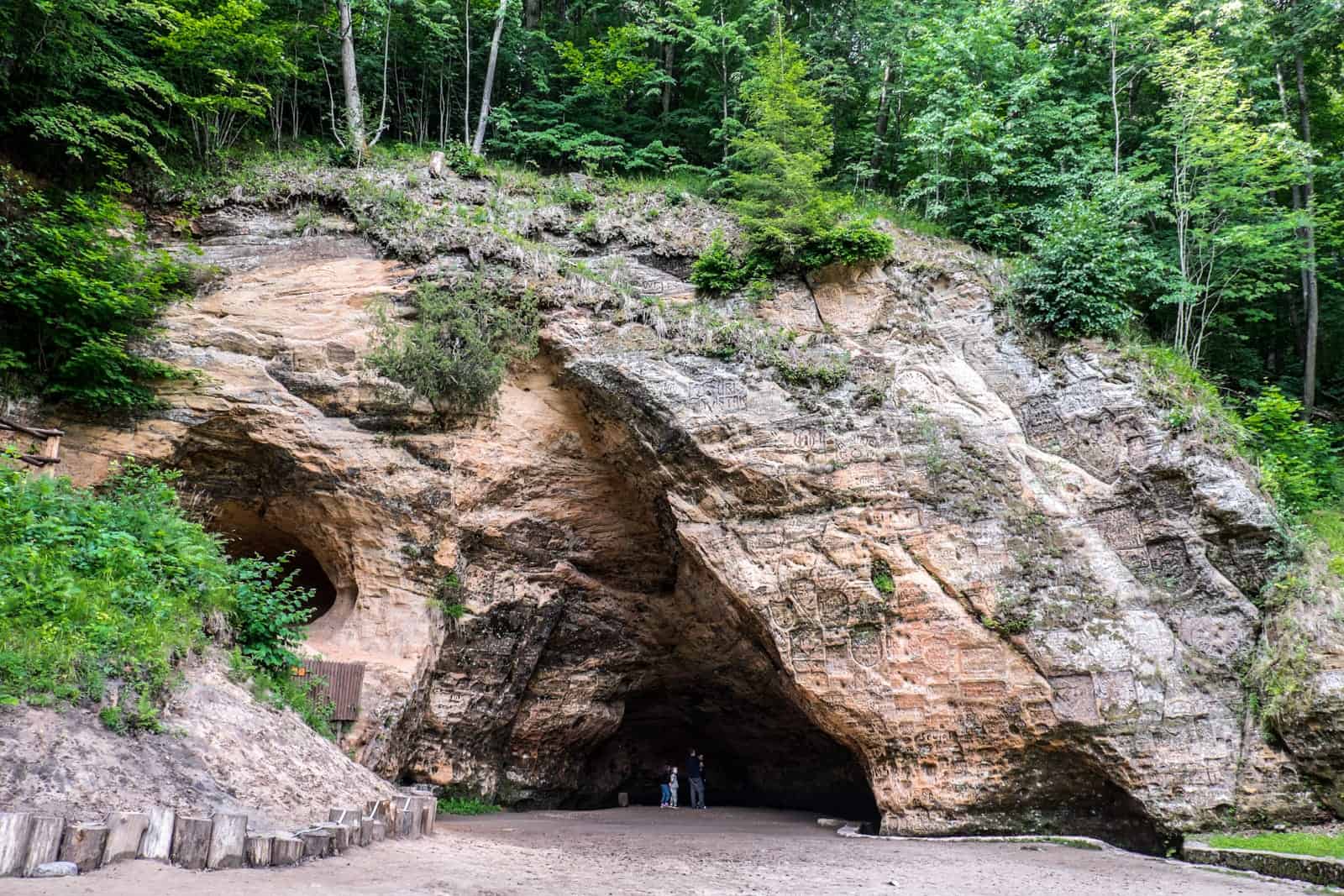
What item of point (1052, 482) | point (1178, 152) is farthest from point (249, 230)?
point (1178, 152)

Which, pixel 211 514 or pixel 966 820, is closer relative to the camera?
pixel 966 820

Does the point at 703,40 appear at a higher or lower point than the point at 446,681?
higher

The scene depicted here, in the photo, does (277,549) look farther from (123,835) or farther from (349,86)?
(349,86)

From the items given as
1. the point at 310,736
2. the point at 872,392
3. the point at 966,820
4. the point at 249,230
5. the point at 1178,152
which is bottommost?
the point at 966,820

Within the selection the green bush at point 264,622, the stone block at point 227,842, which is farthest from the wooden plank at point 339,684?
the stone block at point 227,842

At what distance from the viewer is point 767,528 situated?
1328cm

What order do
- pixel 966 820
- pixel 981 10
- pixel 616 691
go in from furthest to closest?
pixel 981 10, pixel 616 691, pixel 966 820

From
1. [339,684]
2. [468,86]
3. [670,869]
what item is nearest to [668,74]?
[468,86]

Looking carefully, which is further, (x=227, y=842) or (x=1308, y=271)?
(x=1308, y=271)

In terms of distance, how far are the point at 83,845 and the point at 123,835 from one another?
271 mm

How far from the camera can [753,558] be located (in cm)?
1320

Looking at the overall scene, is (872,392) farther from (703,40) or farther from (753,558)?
(703,40)

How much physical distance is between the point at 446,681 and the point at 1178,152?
56.9ft

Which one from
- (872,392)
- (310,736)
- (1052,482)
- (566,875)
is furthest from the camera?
(872,392)
